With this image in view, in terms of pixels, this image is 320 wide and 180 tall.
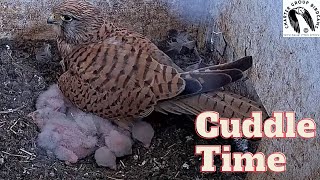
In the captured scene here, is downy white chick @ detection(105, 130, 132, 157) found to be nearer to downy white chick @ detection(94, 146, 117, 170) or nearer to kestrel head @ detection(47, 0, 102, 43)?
downy white chick @ detection(94, 146, 117, 170)

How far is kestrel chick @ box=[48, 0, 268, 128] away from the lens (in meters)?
3.22

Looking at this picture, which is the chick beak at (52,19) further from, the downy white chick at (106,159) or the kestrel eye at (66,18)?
the downy white chick at (106,159)

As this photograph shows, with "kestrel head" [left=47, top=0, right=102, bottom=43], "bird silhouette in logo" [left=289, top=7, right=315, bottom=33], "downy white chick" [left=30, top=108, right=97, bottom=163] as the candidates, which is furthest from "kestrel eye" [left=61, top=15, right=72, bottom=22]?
"bird silhouette in logo" [left=289, top=7, right=315, bottom=33]

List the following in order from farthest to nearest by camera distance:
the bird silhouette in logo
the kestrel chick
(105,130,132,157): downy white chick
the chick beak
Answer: the chick beak → (105,130,132,157): downy white chick → the kestrel chick → the bird silhouette in logo

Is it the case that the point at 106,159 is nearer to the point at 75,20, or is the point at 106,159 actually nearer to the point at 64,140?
the point at 64,140

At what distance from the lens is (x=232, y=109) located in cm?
318

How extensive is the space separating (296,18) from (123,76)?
1002mm

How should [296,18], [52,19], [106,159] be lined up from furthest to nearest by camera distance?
[52,19] → [106,159] → [296,18]

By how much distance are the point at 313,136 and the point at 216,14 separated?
1406mm

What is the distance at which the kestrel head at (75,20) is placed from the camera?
3.54 metres

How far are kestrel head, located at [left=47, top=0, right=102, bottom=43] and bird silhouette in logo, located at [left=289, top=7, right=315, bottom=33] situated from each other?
1.26m

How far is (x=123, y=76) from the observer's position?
3336mm

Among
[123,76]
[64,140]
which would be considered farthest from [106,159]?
[123,76]

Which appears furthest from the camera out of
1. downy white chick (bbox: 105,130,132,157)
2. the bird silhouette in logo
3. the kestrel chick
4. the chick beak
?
the chick beak
